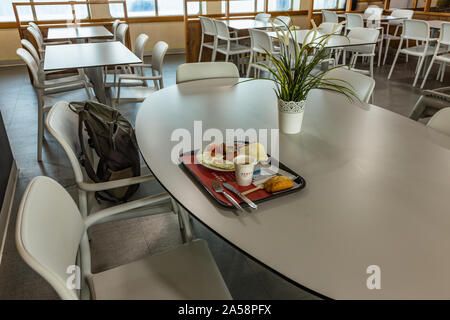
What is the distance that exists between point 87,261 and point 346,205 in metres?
0.87

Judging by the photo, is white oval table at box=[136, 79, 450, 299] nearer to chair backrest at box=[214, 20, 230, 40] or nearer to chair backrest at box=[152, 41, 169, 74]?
chair backrest at box=[152, 41, 169, 74]

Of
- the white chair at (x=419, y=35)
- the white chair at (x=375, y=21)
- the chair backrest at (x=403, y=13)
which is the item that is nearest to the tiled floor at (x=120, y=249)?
the white chair at (x=419, y=35)

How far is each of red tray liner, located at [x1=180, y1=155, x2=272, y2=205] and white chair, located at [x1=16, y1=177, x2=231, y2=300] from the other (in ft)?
0.77

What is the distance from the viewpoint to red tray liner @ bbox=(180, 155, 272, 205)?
103 centimetres

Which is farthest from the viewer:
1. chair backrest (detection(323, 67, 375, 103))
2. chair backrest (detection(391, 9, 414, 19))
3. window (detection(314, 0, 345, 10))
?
window (detection(314, 0, 345, 10))

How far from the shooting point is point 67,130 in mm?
1540

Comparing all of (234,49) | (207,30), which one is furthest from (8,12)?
(234,49)

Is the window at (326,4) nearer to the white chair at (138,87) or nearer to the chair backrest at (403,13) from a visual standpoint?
the chair backrest at (403,13)

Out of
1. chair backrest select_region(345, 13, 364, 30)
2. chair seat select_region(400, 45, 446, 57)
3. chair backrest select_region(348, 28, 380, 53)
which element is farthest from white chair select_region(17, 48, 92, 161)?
chair backrest select_region(345, 13, 364, 30)

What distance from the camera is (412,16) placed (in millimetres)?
6441

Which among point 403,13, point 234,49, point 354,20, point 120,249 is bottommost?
point 120,249

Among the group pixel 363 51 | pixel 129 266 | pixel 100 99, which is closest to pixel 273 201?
pixel 129 266

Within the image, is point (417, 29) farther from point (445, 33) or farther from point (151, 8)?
point (151, 8)
